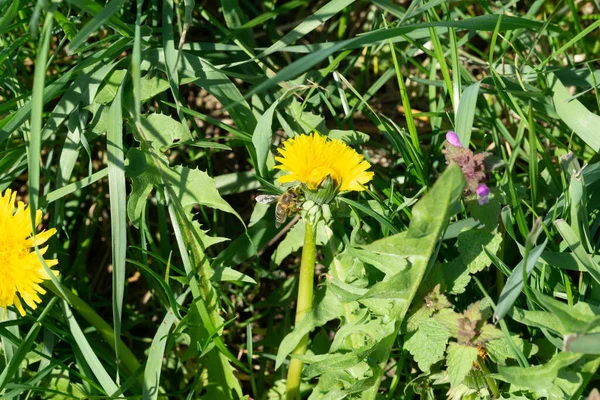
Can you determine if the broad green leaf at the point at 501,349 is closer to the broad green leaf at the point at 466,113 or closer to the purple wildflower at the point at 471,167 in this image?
the purple wildflower at the point at 471,167

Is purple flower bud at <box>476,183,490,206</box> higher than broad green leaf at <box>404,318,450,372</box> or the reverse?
higher

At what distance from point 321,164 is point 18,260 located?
0.69 m

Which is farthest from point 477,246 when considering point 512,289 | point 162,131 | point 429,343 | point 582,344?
point 162,131

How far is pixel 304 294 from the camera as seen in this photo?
1597 millimetres

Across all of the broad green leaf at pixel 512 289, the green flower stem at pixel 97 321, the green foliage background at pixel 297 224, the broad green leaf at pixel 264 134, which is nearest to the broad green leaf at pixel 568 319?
the green foliage background at pixel 297 224

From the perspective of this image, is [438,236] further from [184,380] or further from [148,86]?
[184,380]

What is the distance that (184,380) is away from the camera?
1981 millimetres

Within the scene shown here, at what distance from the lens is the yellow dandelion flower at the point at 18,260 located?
1415 mm

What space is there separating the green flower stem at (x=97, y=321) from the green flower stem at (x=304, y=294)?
40cm

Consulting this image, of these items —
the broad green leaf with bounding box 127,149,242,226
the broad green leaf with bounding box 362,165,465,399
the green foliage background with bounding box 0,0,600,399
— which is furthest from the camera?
the broad green leaf with bounding box 127,149,242,226

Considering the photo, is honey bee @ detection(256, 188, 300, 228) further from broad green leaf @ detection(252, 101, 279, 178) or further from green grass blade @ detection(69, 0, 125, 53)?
green grass blade @ detection(69, 0, 125, 53)

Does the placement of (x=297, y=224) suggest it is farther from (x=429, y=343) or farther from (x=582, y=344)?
(x=582, y=344)

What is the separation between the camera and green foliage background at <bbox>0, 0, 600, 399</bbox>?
1403 mm

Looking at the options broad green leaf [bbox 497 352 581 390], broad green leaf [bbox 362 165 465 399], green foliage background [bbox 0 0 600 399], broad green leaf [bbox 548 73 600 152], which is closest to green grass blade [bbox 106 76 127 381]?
green foliage background [bbox 0 0 600 399]
